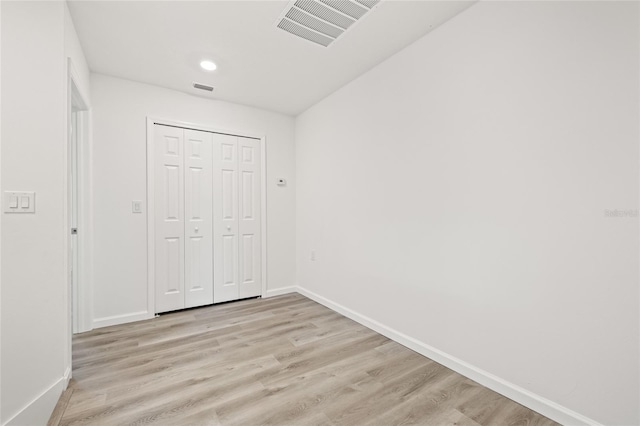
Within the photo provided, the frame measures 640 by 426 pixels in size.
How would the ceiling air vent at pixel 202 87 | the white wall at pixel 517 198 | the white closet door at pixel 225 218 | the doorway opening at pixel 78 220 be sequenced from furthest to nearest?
the white closet door at pixel 225 218 → the ceiling air vent at pixel 202 87 → the doorway opening at pixel 78 220 → the white wall at pixel 517 198

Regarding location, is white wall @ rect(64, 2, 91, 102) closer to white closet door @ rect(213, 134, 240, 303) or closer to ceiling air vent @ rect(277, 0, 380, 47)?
white closet door @ rect(213, 134, 240, 303)

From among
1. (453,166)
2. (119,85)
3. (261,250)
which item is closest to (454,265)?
(453,166)

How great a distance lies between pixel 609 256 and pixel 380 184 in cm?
163

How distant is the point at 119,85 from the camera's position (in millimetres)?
2904

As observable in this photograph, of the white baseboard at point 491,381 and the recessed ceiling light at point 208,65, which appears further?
the recessed ceiling light at point 208,65

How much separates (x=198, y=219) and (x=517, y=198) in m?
3.15

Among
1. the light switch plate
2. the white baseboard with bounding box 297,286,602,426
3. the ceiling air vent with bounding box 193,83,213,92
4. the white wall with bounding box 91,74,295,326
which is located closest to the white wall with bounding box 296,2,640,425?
the white baseboard with bounding box 297,286,602,426

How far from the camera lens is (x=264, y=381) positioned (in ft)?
6.22

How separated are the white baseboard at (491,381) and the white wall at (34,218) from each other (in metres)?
2.40

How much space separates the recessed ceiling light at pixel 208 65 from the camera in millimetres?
2648

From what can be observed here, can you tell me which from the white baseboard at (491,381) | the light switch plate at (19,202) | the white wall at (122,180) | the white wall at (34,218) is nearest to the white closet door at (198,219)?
the white wall at (122,180)

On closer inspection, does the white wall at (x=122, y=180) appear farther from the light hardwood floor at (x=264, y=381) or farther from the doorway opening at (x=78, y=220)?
the light hardwood floor at (x=264, y=381)

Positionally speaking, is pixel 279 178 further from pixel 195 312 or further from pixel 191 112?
pixel 195 312

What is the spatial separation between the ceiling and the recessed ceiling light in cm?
5
